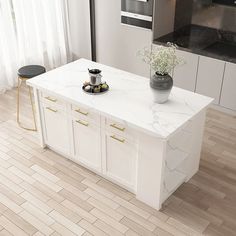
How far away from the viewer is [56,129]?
11.8ft

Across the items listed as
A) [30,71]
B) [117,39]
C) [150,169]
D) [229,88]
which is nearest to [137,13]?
[117,39]

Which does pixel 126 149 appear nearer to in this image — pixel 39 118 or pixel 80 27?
pixel 39 118

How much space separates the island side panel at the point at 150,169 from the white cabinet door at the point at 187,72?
1.78 m

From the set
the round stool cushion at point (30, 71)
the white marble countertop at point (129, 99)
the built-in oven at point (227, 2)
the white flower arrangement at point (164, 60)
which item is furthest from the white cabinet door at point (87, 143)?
the built-in oven at point (227, 2)

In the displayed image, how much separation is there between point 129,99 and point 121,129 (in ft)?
1.02

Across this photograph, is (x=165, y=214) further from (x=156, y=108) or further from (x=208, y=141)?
(x=208, y=141)

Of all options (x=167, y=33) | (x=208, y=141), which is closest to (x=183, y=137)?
(x=208, y=141)

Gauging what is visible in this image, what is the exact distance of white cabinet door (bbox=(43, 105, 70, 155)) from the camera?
3.48 m

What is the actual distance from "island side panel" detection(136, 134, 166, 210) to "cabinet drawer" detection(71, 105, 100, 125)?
1.51 feet

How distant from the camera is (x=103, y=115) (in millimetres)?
3018

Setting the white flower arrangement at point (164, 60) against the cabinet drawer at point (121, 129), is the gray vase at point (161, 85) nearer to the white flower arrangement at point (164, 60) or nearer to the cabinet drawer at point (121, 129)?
the white flower arrangement at point (164, 60)

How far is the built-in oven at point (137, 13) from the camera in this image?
456cm

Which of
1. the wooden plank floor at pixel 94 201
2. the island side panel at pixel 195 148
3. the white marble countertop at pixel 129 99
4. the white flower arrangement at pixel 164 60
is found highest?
the white flower arrangement at pixel 164 60

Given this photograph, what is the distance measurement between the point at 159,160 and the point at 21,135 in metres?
1.81
